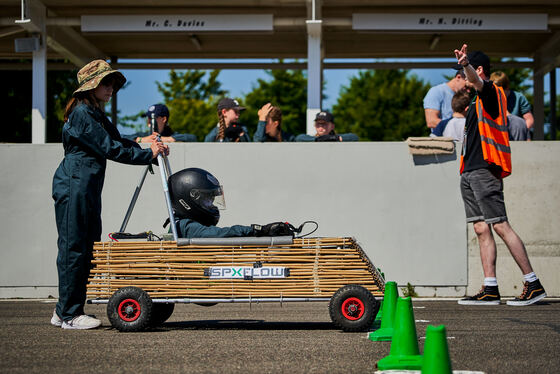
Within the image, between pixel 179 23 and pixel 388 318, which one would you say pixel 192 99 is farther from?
pixel 388 318

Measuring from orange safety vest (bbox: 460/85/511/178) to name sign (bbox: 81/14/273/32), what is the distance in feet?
20.9

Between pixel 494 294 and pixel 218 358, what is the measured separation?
4.46m

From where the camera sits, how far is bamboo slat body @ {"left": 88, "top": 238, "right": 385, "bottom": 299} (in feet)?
20.8

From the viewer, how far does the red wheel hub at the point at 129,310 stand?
250 inches

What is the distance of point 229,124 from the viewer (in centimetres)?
1042

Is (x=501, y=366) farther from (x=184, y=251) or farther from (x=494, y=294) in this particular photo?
(x=494, y=294)

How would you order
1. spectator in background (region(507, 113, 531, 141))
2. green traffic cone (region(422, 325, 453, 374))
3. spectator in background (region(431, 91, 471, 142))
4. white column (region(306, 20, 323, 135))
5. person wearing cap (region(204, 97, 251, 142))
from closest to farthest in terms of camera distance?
green traffic cone (region(422, 325, 453, 374)) < spectator in background (region(431, 91, 471, 142)) < spectator in background (region(507, 113, 531, 141)) < person wearing cap (region(204, 97, 251, 142)) < white column (region(306, 20, 323, 135))

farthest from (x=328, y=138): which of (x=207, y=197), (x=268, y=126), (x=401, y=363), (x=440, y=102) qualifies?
(x=401, y=363)

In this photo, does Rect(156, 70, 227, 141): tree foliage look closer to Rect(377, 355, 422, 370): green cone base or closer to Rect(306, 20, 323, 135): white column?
Rect(306, 20, 323, 135): white column

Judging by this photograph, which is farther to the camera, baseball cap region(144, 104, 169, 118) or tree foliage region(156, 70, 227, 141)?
tree foliage region(156, 70, 227, 141)

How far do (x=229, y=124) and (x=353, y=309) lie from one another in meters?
4.67

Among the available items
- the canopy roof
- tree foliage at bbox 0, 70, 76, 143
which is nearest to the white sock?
the canopy roof

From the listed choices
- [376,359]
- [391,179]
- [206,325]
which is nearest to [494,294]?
[391,179]

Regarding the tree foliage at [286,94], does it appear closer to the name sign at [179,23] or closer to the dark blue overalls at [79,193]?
the name sign at [179,23]
